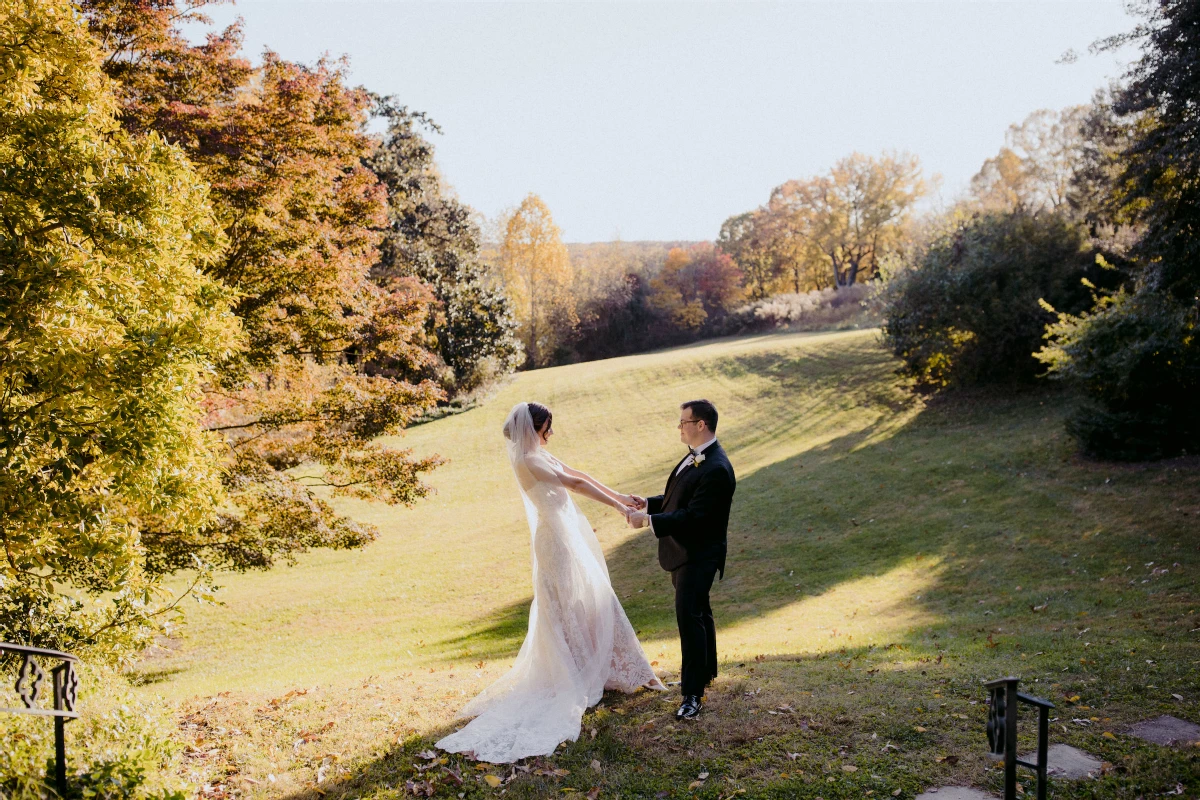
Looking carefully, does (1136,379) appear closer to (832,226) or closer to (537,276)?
(537,276)

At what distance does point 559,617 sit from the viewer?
6469 mm

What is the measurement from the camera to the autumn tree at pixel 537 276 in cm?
5372

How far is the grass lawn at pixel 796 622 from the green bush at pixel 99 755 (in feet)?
1.91

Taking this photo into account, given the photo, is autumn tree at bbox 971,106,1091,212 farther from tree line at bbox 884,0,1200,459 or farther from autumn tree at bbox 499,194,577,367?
autumn tree at bbox 499,194,577,367

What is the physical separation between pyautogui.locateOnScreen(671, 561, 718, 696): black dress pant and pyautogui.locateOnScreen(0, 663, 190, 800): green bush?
3740mm

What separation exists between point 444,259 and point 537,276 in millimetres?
18934

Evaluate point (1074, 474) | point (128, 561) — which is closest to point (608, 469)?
point (1074, 474)

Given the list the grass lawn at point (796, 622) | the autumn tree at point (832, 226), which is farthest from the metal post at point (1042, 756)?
the autumn tree at point (832, 226)

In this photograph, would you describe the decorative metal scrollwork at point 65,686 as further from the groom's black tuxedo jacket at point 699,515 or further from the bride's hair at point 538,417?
the groom's black tuxedo jacket at point 699,515

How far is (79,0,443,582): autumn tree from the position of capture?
11.1 meters

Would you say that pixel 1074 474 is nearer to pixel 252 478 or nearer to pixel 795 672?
pixel 795 672

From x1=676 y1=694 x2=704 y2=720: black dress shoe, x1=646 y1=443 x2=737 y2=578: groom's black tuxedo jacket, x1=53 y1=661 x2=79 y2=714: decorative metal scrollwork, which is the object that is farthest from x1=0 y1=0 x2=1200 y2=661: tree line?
x1=676 y1=694 x2=704 y2=720: black dress shoe

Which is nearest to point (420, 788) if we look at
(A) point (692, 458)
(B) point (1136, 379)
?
(A) point (692, 458)

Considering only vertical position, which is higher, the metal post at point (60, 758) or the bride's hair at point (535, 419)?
the bride's hair at point (535, 419)
